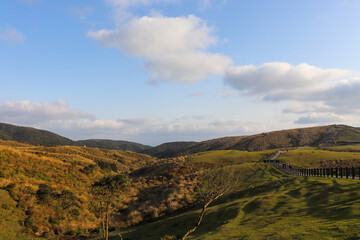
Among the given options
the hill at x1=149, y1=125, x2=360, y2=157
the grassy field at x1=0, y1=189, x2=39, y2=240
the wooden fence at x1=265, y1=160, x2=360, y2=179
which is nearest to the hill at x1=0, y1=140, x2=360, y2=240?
the grassy field at x1=0, y1=189, x2=39, y2=240

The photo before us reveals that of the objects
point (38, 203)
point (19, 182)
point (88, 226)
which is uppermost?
point (19, 182)

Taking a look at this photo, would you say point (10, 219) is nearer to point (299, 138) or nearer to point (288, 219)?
point (288, 219)

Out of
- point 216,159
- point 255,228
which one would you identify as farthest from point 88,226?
point 216,159

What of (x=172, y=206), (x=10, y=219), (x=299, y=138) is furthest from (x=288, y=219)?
(x=299, y=138)

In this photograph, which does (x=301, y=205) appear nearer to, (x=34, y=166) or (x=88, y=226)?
(x=88, y=226)

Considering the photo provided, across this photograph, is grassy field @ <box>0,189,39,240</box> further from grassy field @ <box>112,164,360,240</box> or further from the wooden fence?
the wooden fence

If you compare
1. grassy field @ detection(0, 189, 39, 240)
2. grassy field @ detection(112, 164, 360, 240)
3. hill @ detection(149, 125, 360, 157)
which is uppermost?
hill @ detection(149, 125, 360, 157)

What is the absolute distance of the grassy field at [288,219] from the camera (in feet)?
38.3

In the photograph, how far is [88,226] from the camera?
34.7 metres

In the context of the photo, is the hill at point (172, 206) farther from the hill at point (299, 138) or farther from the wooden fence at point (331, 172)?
the hill at point (299, 138)

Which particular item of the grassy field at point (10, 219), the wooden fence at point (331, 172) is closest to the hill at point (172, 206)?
the grassy field at point (10, 219)

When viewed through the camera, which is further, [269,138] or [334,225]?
[269,138]

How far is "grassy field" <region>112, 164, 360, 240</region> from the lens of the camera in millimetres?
11688

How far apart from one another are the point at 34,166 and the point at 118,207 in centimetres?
2062
